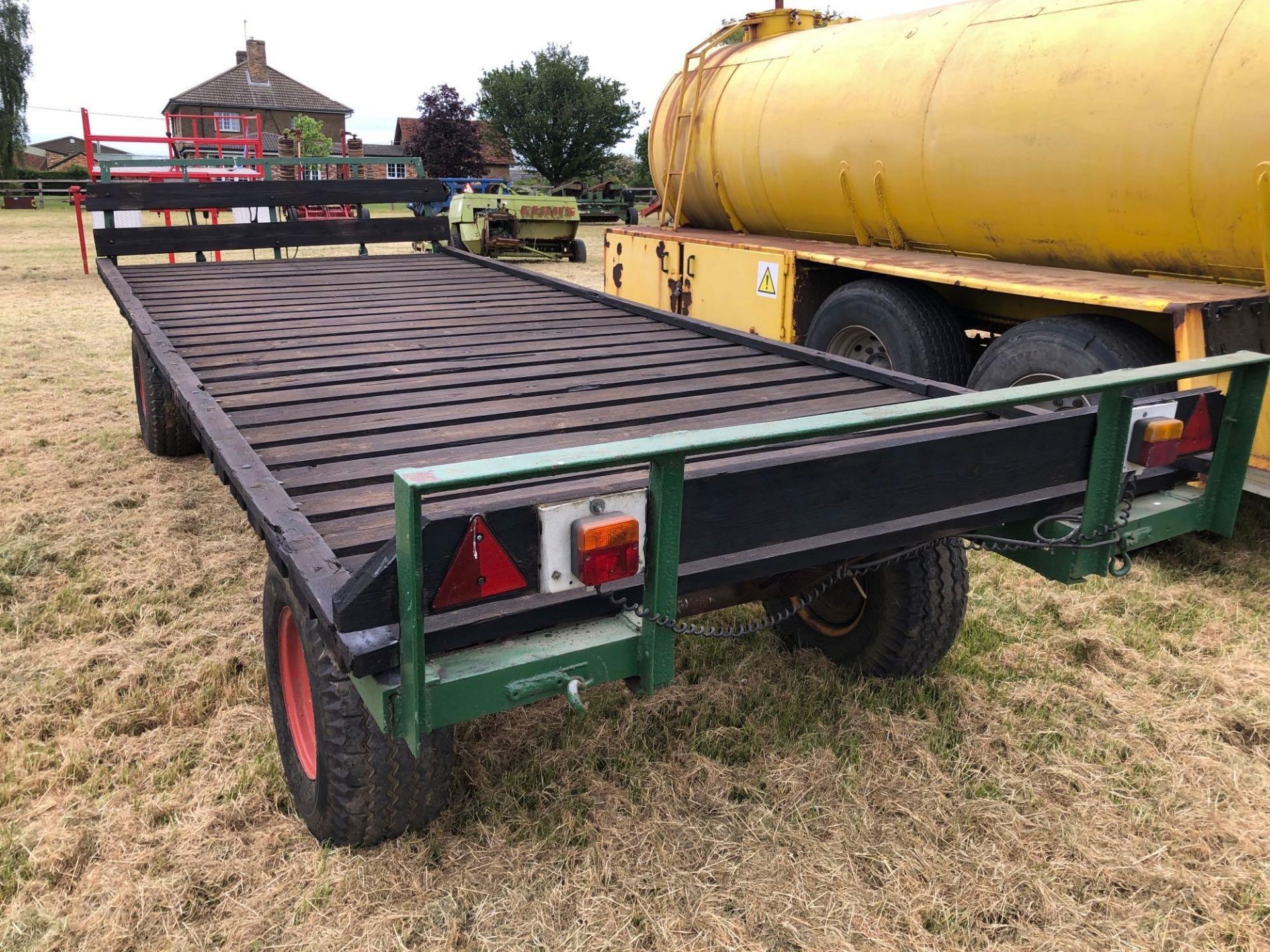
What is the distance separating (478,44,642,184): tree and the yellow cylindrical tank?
36.8m

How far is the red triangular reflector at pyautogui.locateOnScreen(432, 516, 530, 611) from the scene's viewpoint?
67.8 inches

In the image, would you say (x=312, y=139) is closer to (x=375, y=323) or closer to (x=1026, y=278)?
(x=375, y=323)

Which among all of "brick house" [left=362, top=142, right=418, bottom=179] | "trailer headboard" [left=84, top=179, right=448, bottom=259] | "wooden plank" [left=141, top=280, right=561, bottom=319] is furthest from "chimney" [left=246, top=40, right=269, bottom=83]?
"wooden plank" [left=141, top=280, right=561, bottom=319]

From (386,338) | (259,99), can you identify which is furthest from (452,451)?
(259,99)

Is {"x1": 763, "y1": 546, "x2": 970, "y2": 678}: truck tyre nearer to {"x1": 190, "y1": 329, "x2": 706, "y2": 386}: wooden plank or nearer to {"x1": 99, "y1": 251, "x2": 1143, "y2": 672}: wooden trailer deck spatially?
{"x1": 99, "y1": 251, "x2": 1143, "y2": 672}: wooden trailer deck

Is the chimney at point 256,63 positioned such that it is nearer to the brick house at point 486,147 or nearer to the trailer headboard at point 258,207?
the brick house at point 486,147

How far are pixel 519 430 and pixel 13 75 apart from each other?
55158 millimetres

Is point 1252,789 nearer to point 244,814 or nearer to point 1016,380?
point 1016,380

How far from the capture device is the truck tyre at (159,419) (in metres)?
5.38

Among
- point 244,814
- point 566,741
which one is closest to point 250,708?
point 244,814

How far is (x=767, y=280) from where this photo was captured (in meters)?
6.23

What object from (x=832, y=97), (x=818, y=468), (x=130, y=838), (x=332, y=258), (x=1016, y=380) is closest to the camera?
(x=818, y=468)

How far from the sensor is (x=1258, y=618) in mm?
3639

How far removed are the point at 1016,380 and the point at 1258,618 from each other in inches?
56.7
